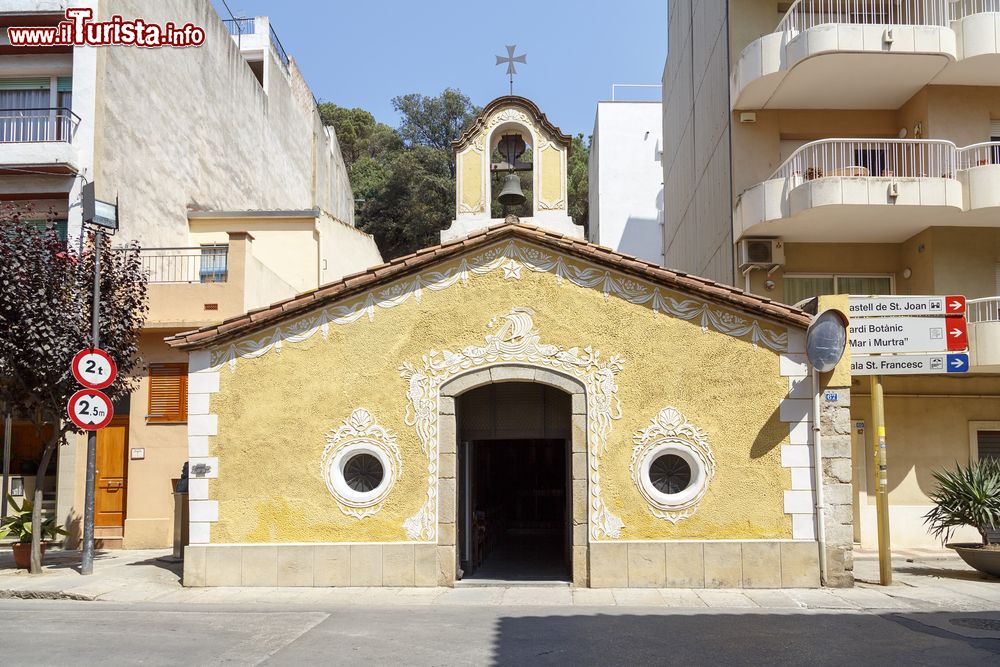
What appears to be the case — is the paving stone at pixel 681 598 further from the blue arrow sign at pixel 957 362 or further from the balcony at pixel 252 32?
the balcony at pixel 252 32

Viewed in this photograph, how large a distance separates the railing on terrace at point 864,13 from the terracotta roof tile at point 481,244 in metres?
7.45

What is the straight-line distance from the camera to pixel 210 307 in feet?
57.9

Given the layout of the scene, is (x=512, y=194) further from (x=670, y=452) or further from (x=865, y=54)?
(x=865, y=54)

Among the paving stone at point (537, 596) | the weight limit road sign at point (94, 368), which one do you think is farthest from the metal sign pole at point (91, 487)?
the paving stone at point (537, 596)

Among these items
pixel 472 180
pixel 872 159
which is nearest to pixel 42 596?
pixel 472 180

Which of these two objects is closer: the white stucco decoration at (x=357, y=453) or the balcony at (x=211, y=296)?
the white stucco decoration at (x=357, y=453)

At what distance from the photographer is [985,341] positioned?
51.6 ft

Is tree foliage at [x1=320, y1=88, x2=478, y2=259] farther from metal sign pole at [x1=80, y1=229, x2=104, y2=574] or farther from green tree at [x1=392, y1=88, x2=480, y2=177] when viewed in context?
metal sign pole at [x1=80, y1=229, x2=104, y2=574]

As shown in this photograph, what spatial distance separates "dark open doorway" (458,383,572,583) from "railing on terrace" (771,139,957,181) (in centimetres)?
720

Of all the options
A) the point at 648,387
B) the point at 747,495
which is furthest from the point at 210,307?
the point at 747,495

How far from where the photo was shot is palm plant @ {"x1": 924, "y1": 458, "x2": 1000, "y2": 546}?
12.8 meters

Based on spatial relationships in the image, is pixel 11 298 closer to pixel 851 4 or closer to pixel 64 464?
pixel 64 464

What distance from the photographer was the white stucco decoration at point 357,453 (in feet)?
40.3

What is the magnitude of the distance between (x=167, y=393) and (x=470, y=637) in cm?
1062
